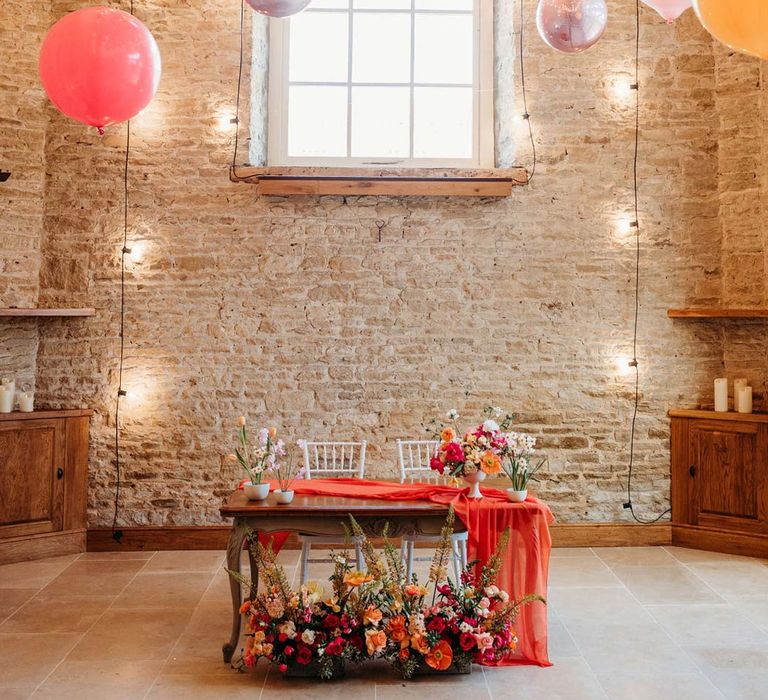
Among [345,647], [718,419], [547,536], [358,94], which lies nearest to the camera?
[345,647]

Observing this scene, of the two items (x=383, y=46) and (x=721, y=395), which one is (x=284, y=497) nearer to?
(x=721, y=395)

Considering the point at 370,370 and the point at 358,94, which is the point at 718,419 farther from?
the point at 358,94

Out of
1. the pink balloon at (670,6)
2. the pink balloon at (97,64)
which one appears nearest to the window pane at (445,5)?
the pink balloon at (670,6)

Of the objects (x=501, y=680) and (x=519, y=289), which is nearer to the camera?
(x=501, y=680)

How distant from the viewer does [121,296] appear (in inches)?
212

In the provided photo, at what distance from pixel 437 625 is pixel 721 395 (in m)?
3.10

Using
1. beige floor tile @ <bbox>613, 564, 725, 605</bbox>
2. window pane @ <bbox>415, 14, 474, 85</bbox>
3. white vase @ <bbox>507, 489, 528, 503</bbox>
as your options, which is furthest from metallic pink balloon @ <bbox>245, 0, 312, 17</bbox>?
beige floor tile @ <bbox>613, 564, 725, 605</bbox>

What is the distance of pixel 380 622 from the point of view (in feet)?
10.6

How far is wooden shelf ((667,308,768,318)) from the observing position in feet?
16.8

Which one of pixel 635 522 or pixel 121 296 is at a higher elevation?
pixel 121 296

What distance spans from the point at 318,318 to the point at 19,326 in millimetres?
2117

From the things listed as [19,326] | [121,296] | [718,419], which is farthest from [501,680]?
[19,326]

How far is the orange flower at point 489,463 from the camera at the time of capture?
348 centimetres

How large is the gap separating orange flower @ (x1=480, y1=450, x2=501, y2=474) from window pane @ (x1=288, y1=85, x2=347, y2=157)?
3115mm
